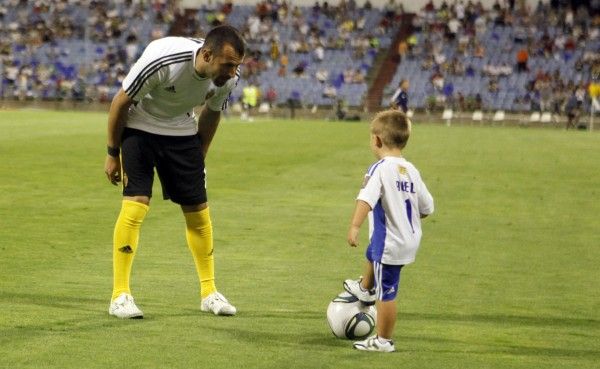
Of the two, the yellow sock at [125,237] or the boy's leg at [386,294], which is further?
the yellow sock at [125,237]

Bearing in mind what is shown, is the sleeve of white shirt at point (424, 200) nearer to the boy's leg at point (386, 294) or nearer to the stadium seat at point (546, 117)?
the boy's leg at point (386, 294)

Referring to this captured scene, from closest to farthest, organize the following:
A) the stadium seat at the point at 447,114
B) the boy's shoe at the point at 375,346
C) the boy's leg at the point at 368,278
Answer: the boy's shoe at the point at 375,346 < the boy's leg at the point at 368,278 < the stadium seat at the point at 447,114

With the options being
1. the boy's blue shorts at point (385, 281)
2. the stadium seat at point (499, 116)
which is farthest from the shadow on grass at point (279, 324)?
the stadium seat at point (499, 116)

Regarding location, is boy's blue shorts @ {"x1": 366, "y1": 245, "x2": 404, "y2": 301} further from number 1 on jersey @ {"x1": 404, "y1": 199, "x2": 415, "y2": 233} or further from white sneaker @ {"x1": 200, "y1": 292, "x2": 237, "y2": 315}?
white sneaker @ {"x1": 200, "y1": 292, "x2": 237, "y2": 315}

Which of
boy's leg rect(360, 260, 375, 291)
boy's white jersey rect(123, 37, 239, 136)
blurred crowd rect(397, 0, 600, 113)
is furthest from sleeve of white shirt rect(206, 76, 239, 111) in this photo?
blurred crowd rect(397, 0, 600, 113)

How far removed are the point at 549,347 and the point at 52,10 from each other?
62.7m

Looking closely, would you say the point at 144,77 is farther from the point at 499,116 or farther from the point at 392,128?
the point at 499,116

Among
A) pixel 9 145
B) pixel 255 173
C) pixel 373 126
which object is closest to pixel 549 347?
pixel 373 126

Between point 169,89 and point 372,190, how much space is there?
1.84m

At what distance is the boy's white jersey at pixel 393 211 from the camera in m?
7.20

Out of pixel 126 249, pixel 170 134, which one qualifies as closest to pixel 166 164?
pixel 170 134

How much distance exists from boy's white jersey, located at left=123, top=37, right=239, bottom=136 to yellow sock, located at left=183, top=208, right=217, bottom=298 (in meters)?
0.60

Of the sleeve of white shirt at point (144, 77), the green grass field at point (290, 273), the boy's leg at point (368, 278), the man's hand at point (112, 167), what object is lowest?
the green grass field at point (290, 273)

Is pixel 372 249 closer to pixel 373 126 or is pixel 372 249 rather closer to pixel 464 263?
pixel 373 126
